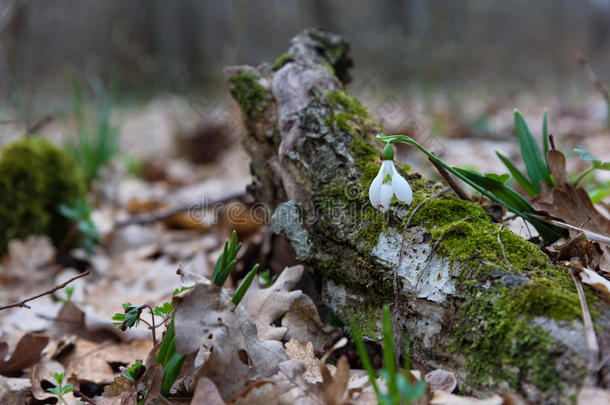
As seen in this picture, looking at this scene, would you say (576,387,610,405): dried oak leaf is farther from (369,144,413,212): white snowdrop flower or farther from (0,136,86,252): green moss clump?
(0,136,86,252): green moss clump

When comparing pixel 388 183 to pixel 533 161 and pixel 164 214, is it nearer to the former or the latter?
pixel 533 161

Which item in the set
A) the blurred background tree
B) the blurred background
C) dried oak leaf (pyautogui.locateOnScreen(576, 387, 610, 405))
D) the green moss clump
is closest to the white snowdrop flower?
dried oak leaf (pyautogui.locateOnScreen(576, 387, 610, 405))

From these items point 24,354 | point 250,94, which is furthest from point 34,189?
point 250,94

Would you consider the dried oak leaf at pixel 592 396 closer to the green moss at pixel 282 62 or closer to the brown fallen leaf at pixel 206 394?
the brown fallen leaf at pixel 206 394

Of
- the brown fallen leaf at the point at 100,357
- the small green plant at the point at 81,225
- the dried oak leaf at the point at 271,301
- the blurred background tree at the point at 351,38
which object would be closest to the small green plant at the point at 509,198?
the dried oak leaf at the point at 271,301

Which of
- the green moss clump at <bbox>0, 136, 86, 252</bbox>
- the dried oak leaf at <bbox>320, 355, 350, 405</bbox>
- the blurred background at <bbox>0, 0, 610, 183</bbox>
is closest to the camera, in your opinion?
the dried oak leaf at <bbox>320, 355, 350, 405</bbox>

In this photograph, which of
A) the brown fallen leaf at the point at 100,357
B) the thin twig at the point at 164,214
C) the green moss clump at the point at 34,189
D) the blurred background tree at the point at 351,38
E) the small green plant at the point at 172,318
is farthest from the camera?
the blurred background tree at the point at 351,38

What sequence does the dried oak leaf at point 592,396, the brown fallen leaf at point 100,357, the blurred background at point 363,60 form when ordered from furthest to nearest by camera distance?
1. the blurred background at point 363,60
2. the brown fallen leaf at point 100,357
3. the dried oak leaf at point 592,396
